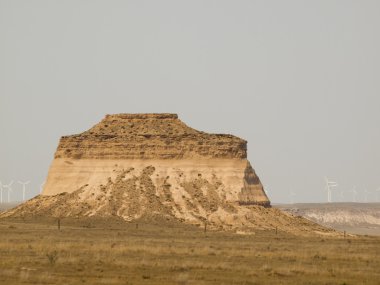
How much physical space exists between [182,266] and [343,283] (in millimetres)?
9592

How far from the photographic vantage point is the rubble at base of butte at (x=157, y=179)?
102 m

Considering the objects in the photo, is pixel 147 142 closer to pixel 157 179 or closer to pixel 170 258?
pixel 157 179

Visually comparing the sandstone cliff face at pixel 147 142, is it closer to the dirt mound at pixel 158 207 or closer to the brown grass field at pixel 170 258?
the dirt mound at pixel 158 207

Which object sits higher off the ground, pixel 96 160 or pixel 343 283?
pixel 96 160

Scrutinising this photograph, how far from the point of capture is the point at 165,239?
8031cm

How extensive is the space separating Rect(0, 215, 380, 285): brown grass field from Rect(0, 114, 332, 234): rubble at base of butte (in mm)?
10601

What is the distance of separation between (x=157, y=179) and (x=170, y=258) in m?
50.1

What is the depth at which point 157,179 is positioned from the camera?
107688 millimetres

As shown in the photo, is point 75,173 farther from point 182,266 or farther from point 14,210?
point 182,266

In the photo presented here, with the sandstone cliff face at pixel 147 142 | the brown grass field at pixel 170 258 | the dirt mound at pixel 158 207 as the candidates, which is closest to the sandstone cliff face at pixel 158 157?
the sandstone cliff face at pixel 147 142

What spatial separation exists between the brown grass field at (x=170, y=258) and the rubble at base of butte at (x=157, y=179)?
417 inches

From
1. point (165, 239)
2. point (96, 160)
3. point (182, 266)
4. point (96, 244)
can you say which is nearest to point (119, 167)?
point (96, 160)

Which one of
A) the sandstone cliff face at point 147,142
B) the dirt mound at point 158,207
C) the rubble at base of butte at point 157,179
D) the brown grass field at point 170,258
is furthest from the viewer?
the sandstone cliff face at point 147,142

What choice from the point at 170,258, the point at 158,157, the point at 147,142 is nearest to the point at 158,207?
the point at 158,157
